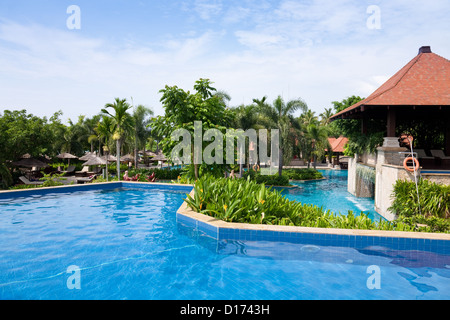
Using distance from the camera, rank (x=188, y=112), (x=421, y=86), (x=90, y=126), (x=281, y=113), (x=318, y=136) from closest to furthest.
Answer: (x=421, y=86)
(x=188, y=112)
(x=281, y=113)
(x=318, y=136)
(x=90, y=126)

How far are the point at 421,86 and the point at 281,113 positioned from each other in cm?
1172

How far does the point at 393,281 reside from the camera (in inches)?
227

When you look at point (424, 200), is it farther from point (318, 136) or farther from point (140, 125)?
point (140, 125)

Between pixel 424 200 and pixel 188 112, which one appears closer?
pixel 424 200

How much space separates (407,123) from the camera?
18453 millimetres

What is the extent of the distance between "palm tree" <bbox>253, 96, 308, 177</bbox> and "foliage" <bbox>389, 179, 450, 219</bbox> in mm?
14024

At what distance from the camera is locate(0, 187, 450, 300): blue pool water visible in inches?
207

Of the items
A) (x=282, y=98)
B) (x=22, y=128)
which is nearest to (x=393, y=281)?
(x=282, y=98)

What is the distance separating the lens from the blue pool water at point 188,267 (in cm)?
526
